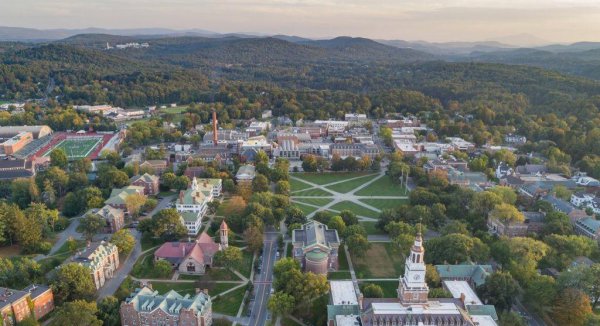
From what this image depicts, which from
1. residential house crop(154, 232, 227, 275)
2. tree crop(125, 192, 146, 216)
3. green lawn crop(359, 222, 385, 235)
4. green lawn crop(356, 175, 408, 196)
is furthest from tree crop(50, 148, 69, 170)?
green lawn crop(359, 222, 385, 235)

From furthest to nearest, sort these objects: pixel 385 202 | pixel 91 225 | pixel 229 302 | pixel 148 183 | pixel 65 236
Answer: pixel 148 183
pixel 385 202
pixel 65 236
pixel 91 225
pixel 229 302

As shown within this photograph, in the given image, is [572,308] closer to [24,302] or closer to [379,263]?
[379,263]

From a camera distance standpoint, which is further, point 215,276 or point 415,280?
point 215,276

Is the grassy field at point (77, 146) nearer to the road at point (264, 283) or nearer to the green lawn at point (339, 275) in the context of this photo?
the road at point (264, 283)

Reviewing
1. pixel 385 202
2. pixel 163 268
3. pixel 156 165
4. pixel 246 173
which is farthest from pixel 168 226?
pixel 385 202

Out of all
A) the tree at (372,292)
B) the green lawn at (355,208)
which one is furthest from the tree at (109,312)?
the green lawn at (355,208)

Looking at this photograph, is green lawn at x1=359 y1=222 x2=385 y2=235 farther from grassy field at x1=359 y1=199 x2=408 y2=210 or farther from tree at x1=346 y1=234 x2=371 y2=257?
tree at x1=346 y1=234 x2=371 y2=257

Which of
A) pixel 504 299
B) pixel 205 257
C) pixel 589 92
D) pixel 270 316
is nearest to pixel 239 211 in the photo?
pixel 205 257

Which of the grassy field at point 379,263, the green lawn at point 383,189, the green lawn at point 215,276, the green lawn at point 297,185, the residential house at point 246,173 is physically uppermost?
the residential house at point 246,173
